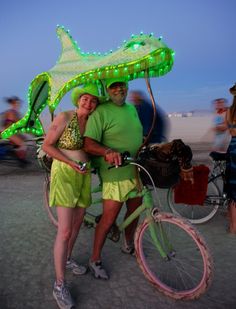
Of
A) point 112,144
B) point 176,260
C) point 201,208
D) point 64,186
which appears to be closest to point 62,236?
point 64,186

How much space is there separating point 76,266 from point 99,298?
2.01 feet

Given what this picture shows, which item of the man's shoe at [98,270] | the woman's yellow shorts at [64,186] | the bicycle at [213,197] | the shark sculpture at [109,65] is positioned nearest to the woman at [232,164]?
the bicycle at [213,197]

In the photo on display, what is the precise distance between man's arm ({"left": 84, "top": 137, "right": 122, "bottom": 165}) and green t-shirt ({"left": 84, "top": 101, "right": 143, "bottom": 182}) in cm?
6

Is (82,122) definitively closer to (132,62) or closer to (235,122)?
(132,62)

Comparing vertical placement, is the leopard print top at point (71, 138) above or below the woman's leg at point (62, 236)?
above

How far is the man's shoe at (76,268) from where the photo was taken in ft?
12.3

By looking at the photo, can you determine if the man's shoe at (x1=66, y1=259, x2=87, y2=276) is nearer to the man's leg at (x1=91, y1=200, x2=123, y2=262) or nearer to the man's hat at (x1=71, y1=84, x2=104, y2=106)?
the man's leg at (x1=91, y1=200, x2=123, y2=262)

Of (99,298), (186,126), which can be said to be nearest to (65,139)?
(99,298)

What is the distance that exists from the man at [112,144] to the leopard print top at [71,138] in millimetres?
99

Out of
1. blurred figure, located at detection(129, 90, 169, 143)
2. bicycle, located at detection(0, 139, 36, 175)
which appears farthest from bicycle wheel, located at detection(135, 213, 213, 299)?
bicycle, located at detection(0, 139, 36, 175)

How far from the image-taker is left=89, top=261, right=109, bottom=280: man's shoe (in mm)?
3623

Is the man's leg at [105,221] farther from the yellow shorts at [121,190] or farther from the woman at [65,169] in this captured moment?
the woman at [65,169]

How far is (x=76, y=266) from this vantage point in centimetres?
379

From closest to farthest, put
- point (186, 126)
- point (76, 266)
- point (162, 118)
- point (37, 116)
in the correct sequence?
point (76, 266) → point (162, 118) → point (37, 116) → point (186, 126)
